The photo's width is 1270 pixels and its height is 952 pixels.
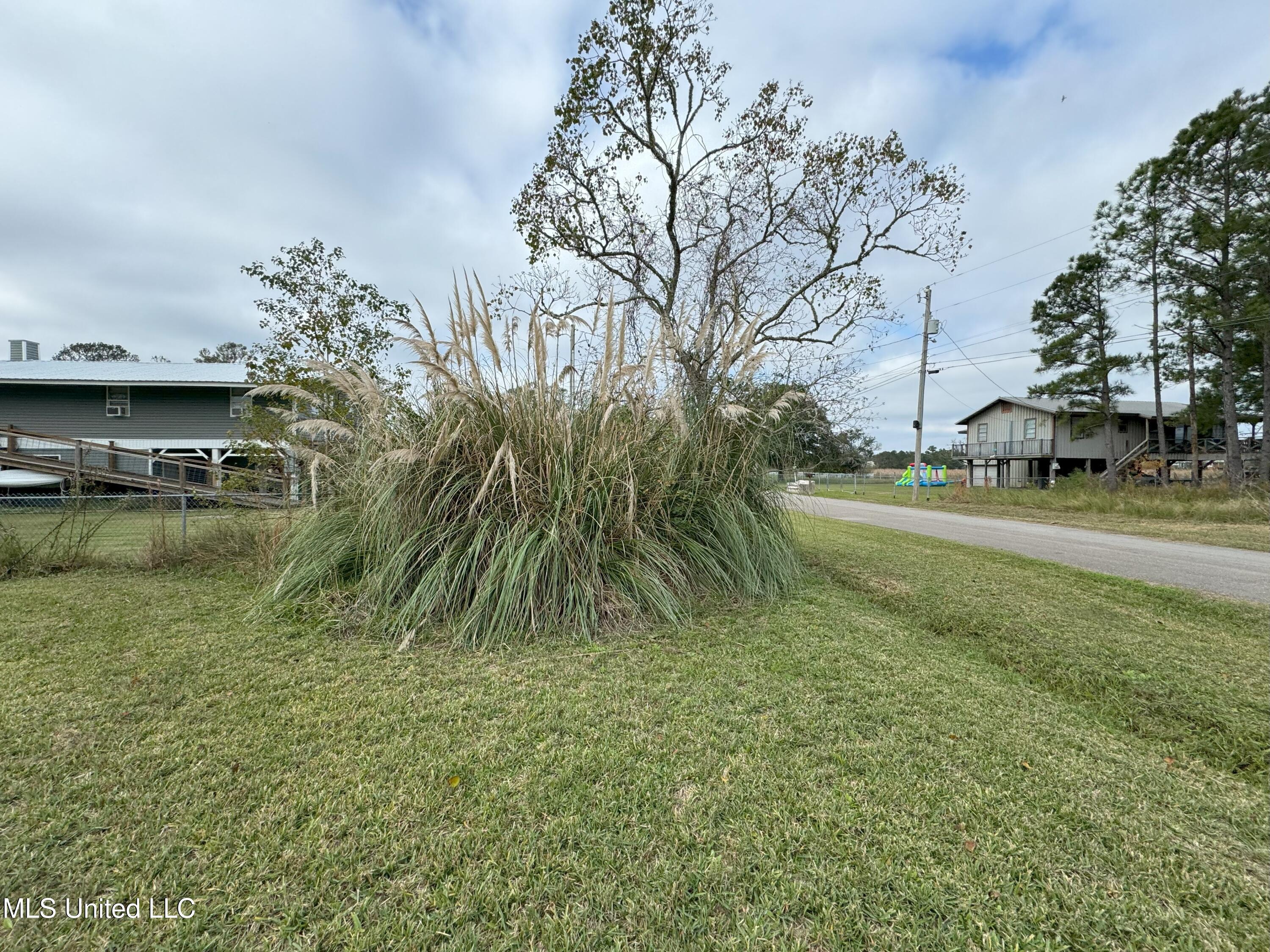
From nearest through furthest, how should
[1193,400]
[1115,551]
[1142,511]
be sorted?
[1115,551] → [1142,511] → [1193,400]

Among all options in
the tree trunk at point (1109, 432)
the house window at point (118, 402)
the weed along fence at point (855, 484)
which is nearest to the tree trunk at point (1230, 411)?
the tree trunk at point (1109, 432)

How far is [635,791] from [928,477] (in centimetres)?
3474

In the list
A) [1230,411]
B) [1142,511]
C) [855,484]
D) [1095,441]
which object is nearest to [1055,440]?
[1095,441]

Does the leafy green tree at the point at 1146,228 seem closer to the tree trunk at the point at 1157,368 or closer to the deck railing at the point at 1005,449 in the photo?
the tree trunk at the point at 1157,368

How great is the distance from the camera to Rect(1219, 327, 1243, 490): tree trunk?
14.5m

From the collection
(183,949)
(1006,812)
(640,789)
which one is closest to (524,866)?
(640,789)

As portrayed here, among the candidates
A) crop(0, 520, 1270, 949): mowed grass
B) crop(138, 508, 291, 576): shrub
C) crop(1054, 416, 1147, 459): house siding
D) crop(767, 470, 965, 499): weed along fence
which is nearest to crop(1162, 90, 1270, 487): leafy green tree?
crop(767, 470, 965, 499): weed along fence

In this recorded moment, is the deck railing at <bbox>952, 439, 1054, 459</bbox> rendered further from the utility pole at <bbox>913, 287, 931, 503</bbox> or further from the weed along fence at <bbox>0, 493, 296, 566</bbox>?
the weed along fence at <bbox>0, 493, 296, 566</bbox>

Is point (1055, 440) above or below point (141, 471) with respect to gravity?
above

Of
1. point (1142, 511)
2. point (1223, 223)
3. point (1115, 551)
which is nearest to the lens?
point (1115, 551)

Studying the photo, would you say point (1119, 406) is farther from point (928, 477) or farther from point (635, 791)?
point (635, 791)

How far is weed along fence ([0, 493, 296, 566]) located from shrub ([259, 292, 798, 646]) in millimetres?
1335

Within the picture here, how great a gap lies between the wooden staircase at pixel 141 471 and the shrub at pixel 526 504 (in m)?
1.47

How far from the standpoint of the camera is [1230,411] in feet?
49.5
